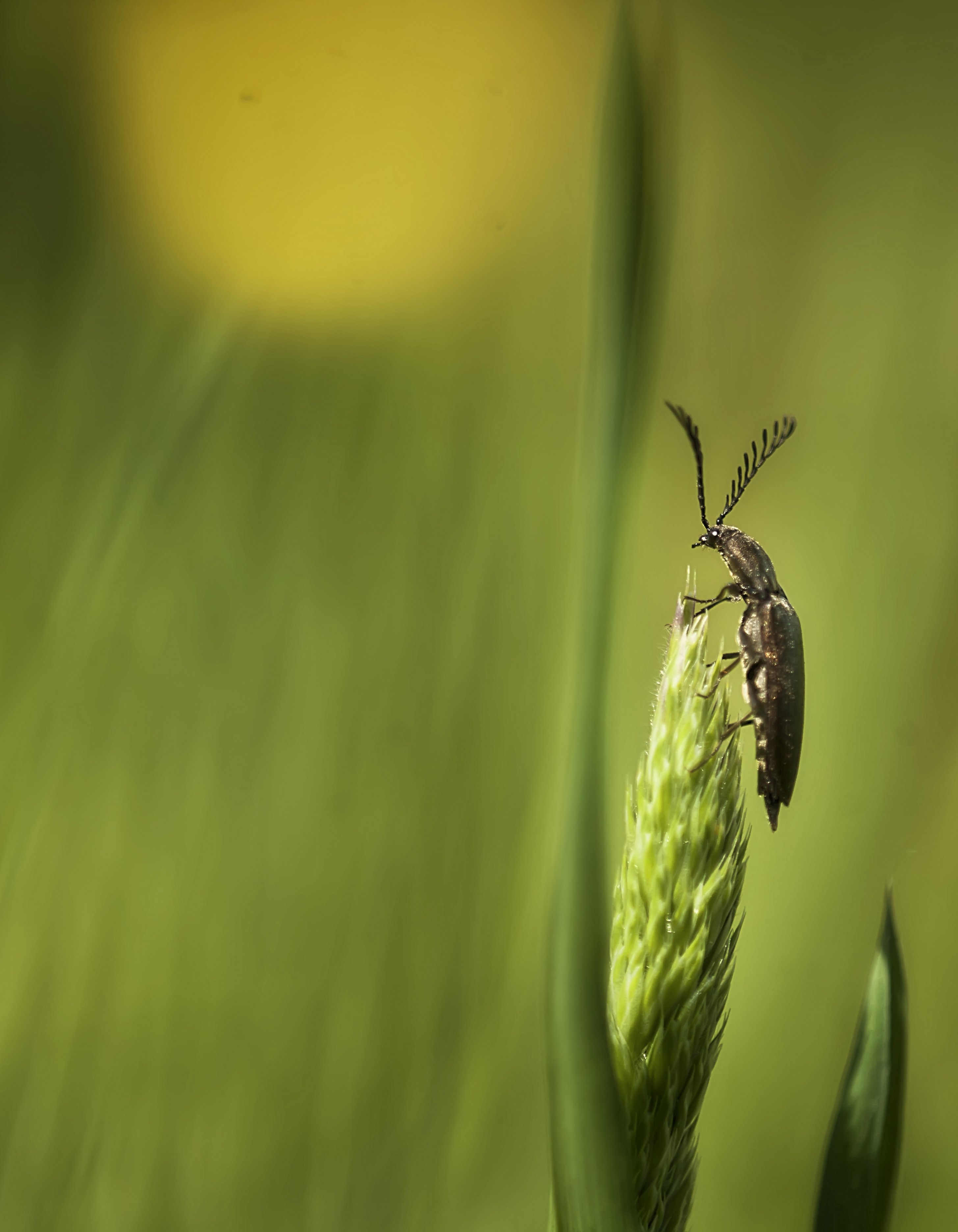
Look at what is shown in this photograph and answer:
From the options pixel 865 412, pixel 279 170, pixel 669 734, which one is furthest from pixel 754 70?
pixel 669 734

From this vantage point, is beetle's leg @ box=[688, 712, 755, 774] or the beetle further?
the beetle

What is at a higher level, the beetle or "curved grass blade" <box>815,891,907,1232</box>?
the beetle

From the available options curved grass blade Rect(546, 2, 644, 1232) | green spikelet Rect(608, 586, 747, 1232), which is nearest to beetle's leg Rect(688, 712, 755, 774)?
green spikelet Rect(608, 586, 747, 1232)

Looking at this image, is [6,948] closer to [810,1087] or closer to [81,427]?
[81,427]

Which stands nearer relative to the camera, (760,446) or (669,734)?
(669,734)

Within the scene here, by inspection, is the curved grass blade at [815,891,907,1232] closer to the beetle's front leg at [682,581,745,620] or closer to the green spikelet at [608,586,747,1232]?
the green spikelet at [608,586,747,1232]

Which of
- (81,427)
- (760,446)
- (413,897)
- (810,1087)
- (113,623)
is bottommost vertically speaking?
(810,1087)

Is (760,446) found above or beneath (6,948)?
above
